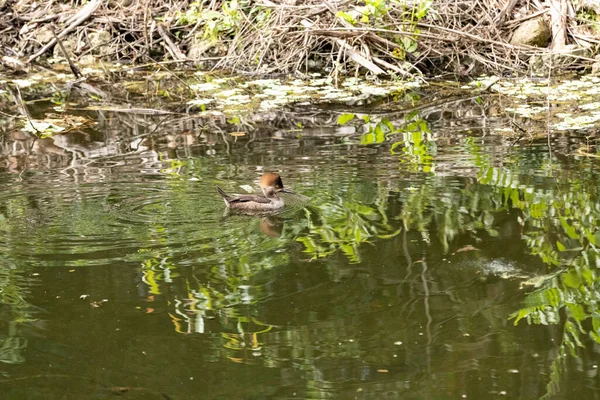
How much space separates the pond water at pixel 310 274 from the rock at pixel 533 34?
547 cm

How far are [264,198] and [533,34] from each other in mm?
8580

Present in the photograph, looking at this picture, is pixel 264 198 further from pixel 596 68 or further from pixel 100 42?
pixel 100 42

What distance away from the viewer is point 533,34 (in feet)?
46.5

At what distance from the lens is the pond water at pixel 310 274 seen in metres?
4.23

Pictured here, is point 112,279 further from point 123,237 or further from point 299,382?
point 299,382

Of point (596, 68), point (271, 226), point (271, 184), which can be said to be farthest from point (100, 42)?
point (271, 226)

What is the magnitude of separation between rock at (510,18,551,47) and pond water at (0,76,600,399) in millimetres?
5471

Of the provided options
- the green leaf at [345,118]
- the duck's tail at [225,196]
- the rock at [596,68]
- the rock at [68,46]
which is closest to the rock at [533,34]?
the rock at [596,68]

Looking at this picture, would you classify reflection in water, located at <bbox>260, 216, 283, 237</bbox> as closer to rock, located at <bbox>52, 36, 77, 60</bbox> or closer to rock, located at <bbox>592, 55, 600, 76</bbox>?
rock, located at <bbox>592, 55, 600, 76</bbox>

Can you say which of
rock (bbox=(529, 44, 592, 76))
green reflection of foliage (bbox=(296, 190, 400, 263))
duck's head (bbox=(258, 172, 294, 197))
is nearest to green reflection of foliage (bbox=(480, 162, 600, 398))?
green reflection of foliage (bbox=(296, 190, 400, 263))

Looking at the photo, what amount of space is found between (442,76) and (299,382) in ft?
34.0

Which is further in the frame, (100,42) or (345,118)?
(100,42)

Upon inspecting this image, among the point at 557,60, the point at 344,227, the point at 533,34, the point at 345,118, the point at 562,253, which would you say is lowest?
the point at 562,253

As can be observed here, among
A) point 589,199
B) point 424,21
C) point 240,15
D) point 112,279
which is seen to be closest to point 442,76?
point 424,21
